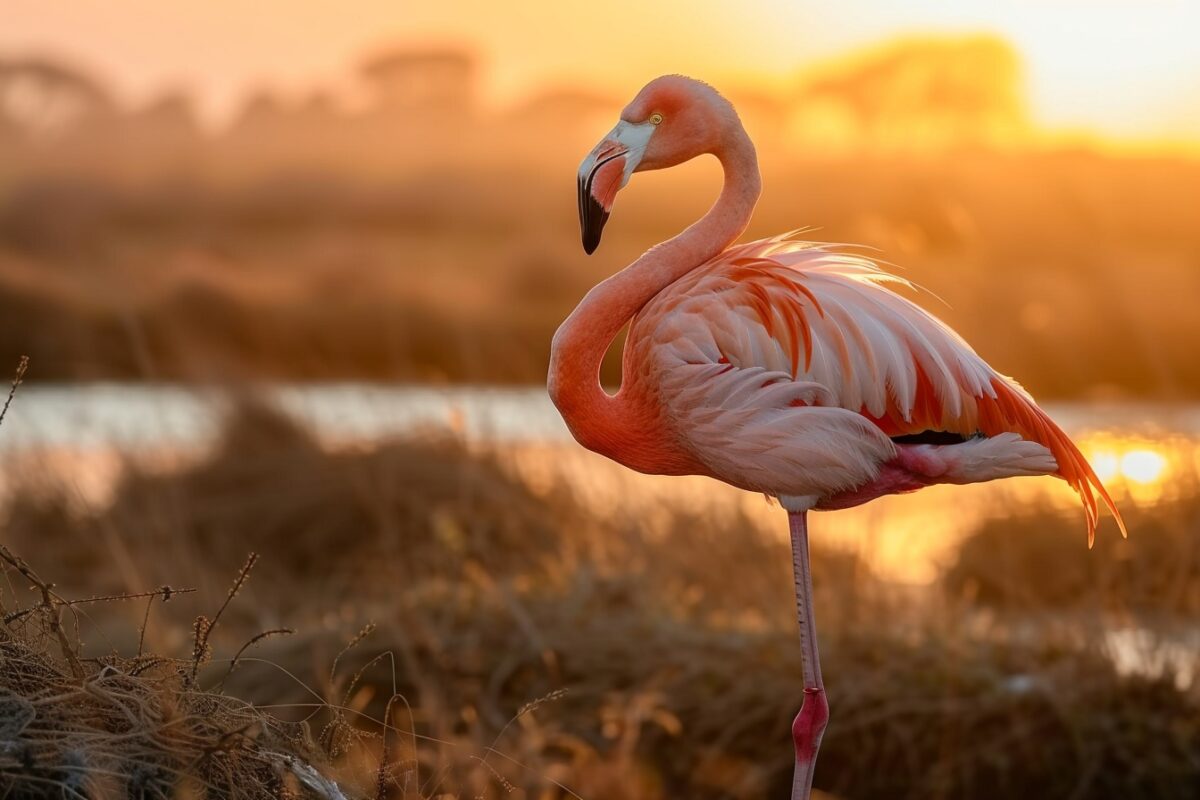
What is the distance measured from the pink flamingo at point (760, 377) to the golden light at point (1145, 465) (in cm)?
419

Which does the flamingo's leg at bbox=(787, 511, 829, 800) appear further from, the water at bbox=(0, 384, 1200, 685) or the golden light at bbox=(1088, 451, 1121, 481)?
the golden light at bbox=(1088, 451, 1121, 481)

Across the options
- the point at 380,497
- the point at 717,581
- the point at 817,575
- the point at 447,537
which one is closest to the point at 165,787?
the point at 447,537

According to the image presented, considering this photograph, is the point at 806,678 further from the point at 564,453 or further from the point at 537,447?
the point at 537,447

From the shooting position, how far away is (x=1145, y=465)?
24.1 feet

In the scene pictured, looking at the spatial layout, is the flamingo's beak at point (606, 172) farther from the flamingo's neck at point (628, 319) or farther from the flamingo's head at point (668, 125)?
the flamingo's neck at point (628, 319)

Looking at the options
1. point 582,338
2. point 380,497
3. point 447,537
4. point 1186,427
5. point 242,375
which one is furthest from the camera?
point 242,375

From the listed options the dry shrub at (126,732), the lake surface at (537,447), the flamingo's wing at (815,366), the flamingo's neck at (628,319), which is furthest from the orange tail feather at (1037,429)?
the lake surface at (537,447)

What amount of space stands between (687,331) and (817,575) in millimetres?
3618

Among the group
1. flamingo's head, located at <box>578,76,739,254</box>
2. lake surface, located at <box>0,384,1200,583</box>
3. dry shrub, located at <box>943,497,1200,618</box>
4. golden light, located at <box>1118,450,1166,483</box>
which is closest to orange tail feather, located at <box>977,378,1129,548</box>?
flamingo's head, located at <box>578,76,739,254</box>

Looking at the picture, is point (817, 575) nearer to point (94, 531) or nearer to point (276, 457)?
point (276, 457)

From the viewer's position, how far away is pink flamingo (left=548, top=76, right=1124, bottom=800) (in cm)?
307

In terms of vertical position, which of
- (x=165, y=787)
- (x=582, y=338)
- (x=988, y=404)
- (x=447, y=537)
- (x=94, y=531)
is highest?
(x=582, y=338)

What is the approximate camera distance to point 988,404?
323cm

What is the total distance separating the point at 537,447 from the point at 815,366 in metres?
5.81
